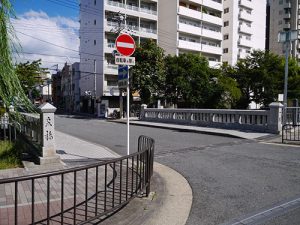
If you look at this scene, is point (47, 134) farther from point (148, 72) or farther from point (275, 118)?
point (148, 72)

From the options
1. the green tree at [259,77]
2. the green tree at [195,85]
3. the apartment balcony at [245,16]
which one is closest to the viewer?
the green tree at [195,85]

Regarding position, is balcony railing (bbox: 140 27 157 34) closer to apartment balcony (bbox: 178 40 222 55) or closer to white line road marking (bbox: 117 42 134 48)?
apartment balcony (bbox: 178 40 222 55)

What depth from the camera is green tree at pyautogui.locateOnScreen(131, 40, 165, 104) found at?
3006cm

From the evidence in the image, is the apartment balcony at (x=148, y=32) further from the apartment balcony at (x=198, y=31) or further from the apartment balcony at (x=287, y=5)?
the apartment balcony at (x=287, y=5)

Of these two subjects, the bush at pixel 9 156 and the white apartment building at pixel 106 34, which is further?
the white apartment building at pixel 106 34

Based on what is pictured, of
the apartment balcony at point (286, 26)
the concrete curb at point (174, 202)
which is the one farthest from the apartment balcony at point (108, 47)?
the apartment balcony at point (286, 26)

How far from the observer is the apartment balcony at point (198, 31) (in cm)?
4871

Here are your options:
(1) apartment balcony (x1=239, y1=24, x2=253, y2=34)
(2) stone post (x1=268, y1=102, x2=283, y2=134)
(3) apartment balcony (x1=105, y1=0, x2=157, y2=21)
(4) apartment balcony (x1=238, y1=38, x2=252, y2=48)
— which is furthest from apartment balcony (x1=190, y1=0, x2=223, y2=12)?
(2) stone post (x1=268, y1=102, x2=283, y2=134)

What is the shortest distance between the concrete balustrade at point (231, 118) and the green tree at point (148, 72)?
6.66 metres

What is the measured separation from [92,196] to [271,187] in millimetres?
3561

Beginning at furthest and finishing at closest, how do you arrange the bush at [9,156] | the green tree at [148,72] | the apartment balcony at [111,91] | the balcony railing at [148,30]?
the balcony railing at [148,30] → the apartment balcony at [111,91] → the green tree at [148,72] → the bush at [9,156]

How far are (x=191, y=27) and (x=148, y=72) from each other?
2321 cm

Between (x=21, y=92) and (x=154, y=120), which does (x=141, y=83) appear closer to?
(x=154, y=120)

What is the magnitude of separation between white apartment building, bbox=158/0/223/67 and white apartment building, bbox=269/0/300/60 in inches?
869
